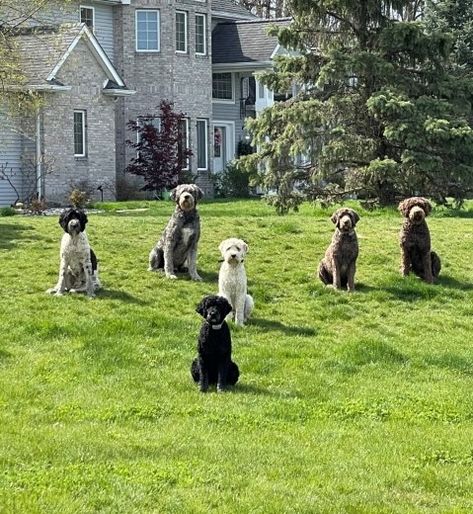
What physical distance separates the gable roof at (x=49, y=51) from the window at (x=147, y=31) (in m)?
5.15

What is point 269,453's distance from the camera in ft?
26.3

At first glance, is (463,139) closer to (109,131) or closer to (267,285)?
(267,285)

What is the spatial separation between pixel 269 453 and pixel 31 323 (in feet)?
17.2

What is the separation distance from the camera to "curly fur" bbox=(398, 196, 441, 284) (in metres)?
15.2

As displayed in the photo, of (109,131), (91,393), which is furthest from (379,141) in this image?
(91,393)

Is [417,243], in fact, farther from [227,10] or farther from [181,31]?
[227,10]

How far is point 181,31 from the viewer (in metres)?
40.8

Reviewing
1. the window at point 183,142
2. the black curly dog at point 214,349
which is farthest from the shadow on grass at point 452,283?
the window at point 183,142

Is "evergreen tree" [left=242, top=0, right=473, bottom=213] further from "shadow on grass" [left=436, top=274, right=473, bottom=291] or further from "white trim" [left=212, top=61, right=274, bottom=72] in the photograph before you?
"white trim" [left=212, top=61, right=274, bottom=72]

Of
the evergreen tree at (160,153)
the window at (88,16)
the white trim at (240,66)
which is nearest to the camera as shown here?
the evergreen tree at (160,153)

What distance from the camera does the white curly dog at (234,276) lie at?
12.5 metres

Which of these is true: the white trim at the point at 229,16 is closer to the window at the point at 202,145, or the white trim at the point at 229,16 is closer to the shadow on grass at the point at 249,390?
the window at the point at 202,145

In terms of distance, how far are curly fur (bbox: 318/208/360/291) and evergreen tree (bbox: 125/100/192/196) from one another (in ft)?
73.0

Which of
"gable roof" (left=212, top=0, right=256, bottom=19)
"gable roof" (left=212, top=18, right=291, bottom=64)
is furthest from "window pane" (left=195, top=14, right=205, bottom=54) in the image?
"gable roof" (left=212, top=0, right=256, bottom=19)
